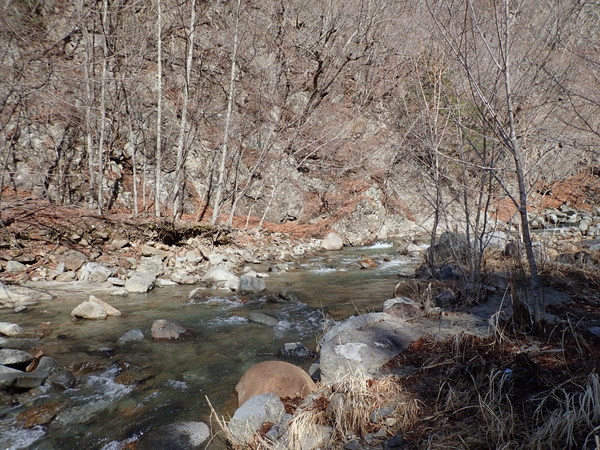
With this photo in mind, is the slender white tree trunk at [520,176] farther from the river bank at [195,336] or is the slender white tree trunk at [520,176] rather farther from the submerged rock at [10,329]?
the submerged rock at [10,329]

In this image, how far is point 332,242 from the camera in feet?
47.8

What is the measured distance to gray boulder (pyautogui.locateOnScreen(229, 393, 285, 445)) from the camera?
271 cm

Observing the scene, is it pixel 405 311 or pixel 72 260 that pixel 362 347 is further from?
pixel 72 260

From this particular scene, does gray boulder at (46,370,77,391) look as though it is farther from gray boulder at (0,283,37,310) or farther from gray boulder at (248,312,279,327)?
gray boulder at (0,283,37,310)

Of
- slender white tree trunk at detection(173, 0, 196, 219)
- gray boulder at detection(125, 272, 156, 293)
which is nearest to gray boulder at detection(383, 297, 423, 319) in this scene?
gray boulder at detection(125, 272, 156, 293)

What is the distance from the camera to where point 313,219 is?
17.3 m

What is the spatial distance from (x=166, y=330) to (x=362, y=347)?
3142 mm

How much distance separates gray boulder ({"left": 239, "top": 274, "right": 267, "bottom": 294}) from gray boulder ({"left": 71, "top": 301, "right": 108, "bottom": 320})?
9.07ft

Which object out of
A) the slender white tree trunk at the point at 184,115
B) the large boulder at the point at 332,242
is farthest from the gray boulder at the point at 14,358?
the large boulder at the point at 332,242

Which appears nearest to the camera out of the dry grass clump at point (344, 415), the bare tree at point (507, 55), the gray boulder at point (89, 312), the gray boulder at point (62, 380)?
the dry grass clump at point (344, 415)

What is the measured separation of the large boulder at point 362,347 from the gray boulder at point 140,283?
5.17 meters

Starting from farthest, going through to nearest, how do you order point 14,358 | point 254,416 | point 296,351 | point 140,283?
point 140,283
point 296,351
point 14,358
point 254,416

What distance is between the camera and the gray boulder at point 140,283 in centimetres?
758

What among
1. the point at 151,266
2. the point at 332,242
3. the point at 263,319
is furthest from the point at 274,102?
the point at 263,319
